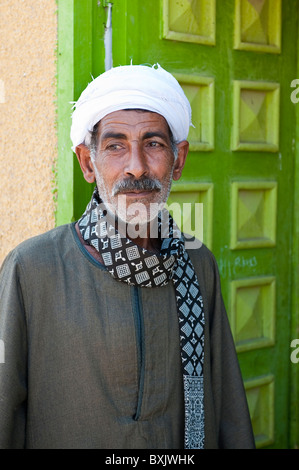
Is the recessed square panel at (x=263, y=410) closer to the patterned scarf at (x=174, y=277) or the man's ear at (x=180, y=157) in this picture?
the patterned scarf at (x=174, y=277)

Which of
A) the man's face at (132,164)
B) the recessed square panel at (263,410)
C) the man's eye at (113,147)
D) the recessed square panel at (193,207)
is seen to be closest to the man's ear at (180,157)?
the man's face at (132,164)

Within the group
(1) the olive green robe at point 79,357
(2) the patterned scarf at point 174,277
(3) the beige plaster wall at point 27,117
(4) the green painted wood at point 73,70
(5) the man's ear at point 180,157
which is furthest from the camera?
(3) the beige plaster wall at point 27,117

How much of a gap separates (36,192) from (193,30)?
1.07m

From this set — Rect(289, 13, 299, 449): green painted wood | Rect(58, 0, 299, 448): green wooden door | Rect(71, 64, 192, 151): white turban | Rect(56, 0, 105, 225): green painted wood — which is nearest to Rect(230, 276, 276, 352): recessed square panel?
Rect(58, 0, 299, 448): green wooden door

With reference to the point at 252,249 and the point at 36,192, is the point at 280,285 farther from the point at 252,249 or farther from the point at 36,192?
the point at 36,192

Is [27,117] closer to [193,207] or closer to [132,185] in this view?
[193,207]

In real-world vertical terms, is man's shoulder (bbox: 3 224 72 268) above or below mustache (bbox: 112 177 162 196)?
below

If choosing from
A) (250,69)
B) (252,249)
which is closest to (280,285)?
(252,249)

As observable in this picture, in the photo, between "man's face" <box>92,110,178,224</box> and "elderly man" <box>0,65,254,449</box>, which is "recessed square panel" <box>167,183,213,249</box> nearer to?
"elderly man" <box>0,65,254,449</box>

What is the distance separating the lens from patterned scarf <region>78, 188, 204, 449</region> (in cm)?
197

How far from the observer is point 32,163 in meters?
2.79

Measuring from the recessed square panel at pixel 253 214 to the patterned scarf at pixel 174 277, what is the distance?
3.47ft

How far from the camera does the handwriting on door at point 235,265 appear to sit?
318 cm

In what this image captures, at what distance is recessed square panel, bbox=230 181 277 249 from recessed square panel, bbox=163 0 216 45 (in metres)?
0.75
